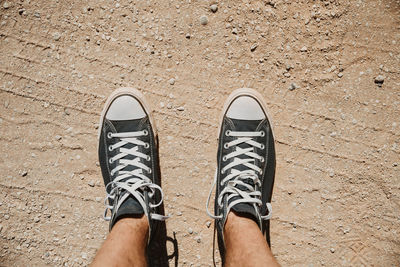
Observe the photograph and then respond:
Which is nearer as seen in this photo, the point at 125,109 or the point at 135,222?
the point at 135,222

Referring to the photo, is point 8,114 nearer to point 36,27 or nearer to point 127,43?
point 36,27

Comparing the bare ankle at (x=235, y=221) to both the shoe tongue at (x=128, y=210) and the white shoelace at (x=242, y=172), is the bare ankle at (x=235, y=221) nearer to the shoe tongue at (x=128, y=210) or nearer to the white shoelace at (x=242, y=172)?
the white shoelace at (x=242, y=172)

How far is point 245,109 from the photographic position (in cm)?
172

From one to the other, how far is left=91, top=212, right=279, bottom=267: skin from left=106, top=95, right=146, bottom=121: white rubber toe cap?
0.56m

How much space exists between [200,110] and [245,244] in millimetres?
739

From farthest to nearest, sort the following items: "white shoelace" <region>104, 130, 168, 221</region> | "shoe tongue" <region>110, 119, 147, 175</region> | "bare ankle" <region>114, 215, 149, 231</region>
Answer: "shoe tongue" <region>110, 119, 147, 175</region> → "white shoelace" <region>104, 130, 168, 221</region> → "bare ankle" <region>114, 215, 149, 231</region>

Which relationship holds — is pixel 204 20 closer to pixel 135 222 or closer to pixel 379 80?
pixel 379 80

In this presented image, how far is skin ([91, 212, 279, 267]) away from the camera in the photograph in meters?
1.38

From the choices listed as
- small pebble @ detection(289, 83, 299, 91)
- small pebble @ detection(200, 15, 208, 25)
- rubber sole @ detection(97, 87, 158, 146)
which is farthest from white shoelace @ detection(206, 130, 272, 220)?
Answer: small pebble @ detection(200, 15, 208, 25)

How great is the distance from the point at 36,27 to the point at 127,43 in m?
0.52

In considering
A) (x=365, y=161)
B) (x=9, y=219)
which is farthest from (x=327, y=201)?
(x=9, y=219)

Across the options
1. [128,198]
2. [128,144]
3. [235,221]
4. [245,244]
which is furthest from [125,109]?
[245,244]

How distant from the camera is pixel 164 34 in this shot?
5.64ft

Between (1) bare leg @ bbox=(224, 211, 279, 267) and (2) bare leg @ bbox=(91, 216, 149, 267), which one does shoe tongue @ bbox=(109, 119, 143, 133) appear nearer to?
(2) bare leg @ bbox=(91, 216, 149, 267)
